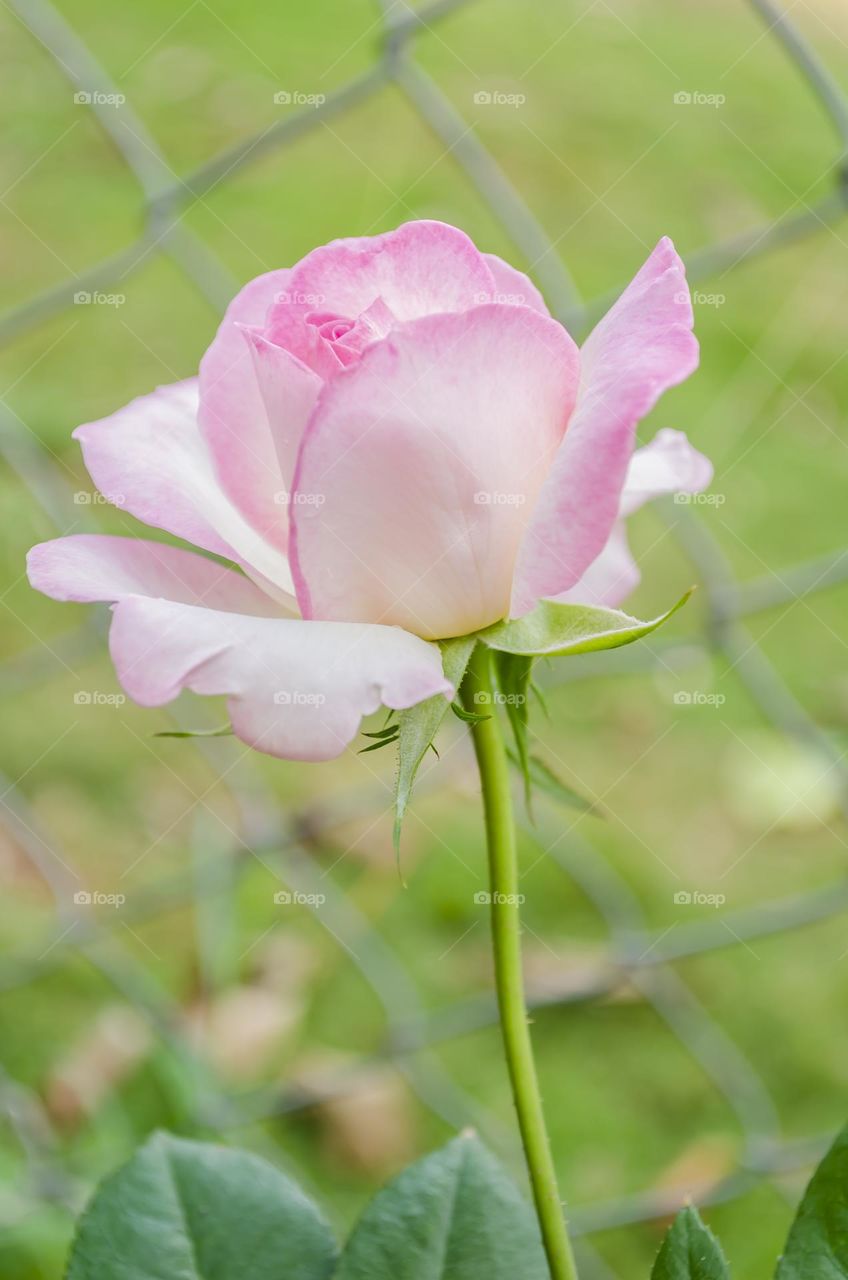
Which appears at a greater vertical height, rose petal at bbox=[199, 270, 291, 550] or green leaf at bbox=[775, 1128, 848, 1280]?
rose petal at bbox=[199, 270, 291, 550]

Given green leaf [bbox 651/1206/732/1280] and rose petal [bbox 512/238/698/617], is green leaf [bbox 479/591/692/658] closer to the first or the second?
rose petal [bbox 512/238/698/617]

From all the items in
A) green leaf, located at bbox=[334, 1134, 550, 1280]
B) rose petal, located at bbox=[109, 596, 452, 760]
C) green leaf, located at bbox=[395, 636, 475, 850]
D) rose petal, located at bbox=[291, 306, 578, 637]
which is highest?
rose petal, located at bbox=[291, 306, 578, 637]

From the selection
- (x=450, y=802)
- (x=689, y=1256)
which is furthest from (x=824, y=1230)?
(x=450, y=802)

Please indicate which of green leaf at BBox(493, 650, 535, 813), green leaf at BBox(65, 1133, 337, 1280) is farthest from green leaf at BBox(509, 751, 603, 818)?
green leaf at BBox(65, 1133, 337, 1280)

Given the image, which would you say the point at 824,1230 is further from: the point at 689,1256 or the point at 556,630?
the point at 556,630

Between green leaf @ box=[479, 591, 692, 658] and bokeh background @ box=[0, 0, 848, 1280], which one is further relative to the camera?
bokeh background @ box=[0, 0, 848, 1280]

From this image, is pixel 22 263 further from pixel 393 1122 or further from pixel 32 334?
pixel 393 1122
